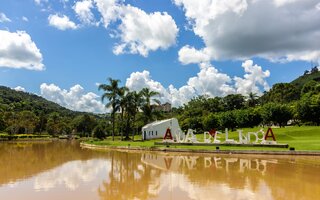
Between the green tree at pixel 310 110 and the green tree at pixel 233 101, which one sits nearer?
the green tree at pixel 310 110

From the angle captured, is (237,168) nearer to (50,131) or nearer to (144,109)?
(144,109)

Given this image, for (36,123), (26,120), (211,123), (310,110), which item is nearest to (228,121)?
(211,123)

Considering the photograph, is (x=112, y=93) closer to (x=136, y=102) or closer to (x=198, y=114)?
(x=136, y=102)

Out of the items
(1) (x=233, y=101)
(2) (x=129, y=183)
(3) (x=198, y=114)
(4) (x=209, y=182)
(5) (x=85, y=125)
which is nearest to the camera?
→ (4) (x=209, y=182)

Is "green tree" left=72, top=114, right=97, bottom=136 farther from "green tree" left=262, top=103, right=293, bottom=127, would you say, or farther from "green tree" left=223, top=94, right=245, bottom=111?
"green tree" left=262, top=103, right=293, bottom=127

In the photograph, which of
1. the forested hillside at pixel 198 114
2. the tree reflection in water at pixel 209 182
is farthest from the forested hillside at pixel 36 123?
the tree reflection in water at pixel 209 182

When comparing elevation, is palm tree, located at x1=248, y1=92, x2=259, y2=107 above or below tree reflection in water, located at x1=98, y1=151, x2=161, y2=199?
above

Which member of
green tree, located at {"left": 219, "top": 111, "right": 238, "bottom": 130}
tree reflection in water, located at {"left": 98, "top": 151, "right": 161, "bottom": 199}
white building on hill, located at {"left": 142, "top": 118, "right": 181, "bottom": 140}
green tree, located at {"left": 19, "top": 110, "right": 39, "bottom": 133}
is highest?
green tree, located at {"left": 19, "top": 110, "right": 39, "bottom": 133}

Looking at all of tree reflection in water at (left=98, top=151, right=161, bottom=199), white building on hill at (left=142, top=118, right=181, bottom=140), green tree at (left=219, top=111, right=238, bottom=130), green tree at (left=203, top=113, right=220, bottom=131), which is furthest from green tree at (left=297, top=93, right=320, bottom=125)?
tree reflection in water at (left=98, top=151, right=161, bottom=199)

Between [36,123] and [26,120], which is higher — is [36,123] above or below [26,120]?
below

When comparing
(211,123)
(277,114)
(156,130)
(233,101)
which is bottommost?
(156,130)

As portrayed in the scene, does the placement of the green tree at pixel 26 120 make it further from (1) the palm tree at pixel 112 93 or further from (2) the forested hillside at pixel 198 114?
(1) the palm tree at pixel 112 93

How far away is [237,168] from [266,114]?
47.4m

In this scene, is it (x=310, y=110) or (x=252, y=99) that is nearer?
(x=310, y=110)
